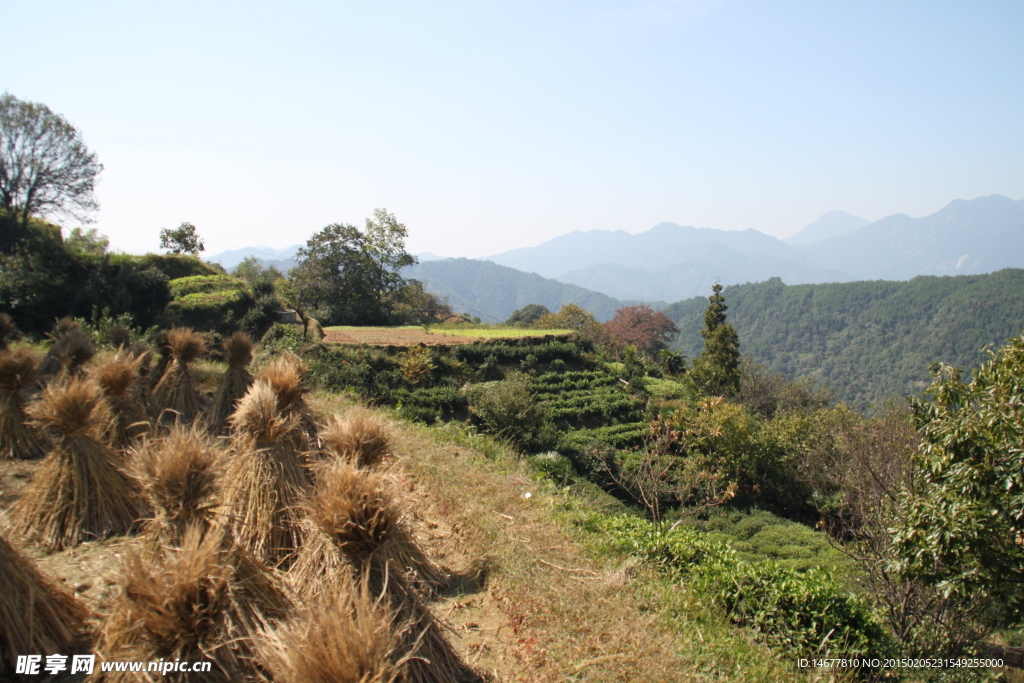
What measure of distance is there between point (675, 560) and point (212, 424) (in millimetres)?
5890

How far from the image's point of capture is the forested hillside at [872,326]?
75.9 m

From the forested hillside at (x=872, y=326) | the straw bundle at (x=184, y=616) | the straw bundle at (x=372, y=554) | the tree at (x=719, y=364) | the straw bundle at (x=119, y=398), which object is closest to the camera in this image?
the straw bundle at (x=184, y=616)

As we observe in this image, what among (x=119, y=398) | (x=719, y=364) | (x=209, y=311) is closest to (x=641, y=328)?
(x=719, y=364)

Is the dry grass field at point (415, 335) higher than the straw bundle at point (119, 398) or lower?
lower

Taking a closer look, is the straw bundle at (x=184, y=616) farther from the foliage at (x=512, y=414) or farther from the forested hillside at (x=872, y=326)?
the forested hillside at (x=872, y=326)

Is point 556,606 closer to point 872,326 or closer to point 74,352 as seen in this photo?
point 74,352

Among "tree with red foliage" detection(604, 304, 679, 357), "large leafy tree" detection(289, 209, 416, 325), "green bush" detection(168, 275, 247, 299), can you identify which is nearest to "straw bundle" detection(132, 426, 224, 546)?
"green bush" detection(168, 275, 247, 299)

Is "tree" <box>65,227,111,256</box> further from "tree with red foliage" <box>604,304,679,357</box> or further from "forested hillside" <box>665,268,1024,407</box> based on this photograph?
"forested hillside" <box>665,268,1024,407</box>

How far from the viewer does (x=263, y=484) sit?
3.78 m

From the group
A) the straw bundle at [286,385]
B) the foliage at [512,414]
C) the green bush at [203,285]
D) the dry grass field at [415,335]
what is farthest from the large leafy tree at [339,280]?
the straw bundle at [286,385]

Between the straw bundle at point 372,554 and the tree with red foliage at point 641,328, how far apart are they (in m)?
40.1

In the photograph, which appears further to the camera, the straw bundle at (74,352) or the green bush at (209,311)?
the green bush at (209,311)

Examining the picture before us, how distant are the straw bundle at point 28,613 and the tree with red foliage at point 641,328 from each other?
40.5m

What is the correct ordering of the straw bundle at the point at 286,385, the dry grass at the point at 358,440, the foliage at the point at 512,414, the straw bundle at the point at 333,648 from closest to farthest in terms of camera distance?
the straw bundle at the point at 333,648, the dry grass at the point at 358,440, the straw bundle at the point at 286,385, the foliage at the point at 512,414
